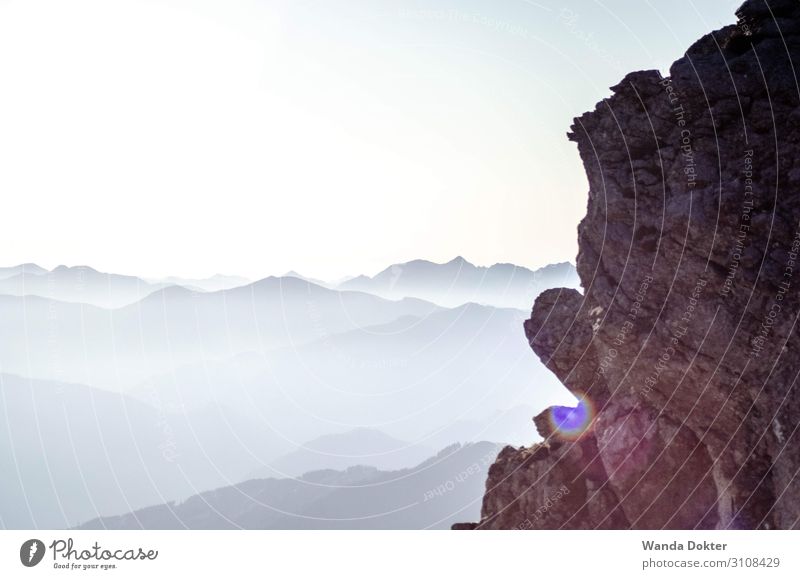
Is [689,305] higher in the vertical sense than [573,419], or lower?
higher

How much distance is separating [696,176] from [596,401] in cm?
1244

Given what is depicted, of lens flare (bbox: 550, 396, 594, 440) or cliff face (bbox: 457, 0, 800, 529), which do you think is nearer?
cliff face (bbox: 457, 0, 800, 529)

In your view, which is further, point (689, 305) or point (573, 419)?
point (573, 419)

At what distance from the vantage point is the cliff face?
21.0 metres

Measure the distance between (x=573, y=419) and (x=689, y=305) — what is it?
9.68m

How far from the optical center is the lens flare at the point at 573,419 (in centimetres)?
2875

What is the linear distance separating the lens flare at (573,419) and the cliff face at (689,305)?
157 millimetres

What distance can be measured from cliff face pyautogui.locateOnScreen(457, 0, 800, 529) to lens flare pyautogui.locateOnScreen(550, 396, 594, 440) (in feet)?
0.52

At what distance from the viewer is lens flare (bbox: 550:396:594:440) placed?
28750 mm

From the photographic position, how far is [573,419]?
2992 centimetres

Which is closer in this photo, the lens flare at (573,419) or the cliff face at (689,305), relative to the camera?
the cliff face at (689,305)
